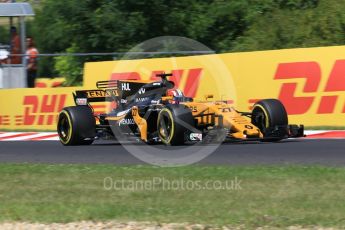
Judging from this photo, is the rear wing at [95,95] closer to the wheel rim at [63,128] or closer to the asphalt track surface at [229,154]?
the wheel rim at [63,128]

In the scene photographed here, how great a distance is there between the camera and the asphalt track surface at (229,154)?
403 inches

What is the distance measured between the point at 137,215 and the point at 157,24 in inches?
722

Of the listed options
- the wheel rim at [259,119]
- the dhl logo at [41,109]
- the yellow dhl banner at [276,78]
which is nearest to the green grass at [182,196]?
the wheel rim at [259,119]

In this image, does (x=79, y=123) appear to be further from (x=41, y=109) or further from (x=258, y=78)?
(x=41, y=109)

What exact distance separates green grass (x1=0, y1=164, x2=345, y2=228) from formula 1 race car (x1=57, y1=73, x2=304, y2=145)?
219 cm

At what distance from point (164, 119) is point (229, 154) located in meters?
1.32

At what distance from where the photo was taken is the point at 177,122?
1148 cm

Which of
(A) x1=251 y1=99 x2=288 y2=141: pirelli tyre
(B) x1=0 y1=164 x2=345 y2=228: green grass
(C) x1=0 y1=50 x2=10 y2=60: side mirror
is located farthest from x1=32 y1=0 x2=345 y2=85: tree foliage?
(B) x1=0 y1=164 x2=345 y2=228: green grass

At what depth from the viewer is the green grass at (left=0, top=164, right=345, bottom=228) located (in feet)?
21.9

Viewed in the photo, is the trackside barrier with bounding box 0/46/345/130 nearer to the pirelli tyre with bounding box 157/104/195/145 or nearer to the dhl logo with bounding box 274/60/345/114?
the dhl logo with bounding box 274/60/345/114

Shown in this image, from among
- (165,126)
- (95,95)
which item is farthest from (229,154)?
(95,95)

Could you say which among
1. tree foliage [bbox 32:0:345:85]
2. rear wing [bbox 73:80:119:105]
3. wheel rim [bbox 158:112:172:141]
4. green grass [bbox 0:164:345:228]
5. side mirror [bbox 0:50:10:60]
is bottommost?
green grass [bbox 0:164:345:228]

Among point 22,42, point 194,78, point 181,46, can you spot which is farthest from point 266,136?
point 22,42

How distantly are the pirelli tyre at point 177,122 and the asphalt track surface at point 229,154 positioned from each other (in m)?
0.15
